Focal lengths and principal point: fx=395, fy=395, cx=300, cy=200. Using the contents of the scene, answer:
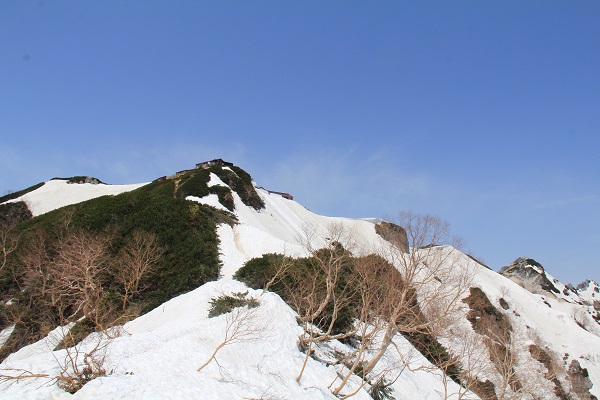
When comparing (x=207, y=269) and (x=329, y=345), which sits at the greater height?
(x=207, y=269)

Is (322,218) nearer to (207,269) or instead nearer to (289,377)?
(207,269)

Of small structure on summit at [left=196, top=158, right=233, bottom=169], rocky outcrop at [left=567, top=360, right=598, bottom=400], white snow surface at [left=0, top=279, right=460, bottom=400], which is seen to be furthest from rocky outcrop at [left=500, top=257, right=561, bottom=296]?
white snow surface at [left=0, top=279, right=460, bottom=400]

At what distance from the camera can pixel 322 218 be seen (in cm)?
8081

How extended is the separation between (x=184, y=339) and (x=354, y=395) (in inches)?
272

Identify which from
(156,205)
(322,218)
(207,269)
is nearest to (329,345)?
(207,269)

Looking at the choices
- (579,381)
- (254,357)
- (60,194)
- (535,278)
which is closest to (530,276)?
(535,278)

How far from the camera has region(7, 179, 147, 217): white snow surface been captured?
6103cm

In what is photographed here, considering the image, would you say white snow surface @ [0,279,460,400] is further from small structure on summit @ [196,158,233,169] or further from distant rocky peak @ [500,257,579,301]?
distant rocky peak @ [500,257,579,301]

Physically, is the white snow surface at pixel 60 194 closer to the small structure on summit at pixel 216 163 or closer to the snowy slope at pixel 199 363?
the small structure on summit at pixel 216 163

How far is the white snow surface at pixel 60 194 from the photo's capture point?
Result: 61.0 metres

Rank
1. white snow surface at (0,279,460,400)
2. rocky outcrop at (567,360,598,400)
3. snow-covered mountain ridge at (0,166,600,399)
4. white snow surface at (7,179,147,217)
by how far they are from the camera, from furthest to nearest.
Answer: white snow surface at (7,179,147,217), rocky outcrop at (567,360,598,400), snow-covered mountain ridge at (0,166,600,399), white snow surface at (0,279,460,400)

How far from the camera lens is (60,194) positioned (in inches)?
2576

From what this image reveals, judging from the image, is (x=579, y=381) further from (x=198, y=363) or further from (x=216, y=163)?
(x=216, y=163)

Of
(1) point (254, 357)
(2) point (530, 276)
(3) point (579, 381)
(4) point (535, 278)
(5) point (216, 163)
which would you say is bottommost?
(1) point (254, 357)
